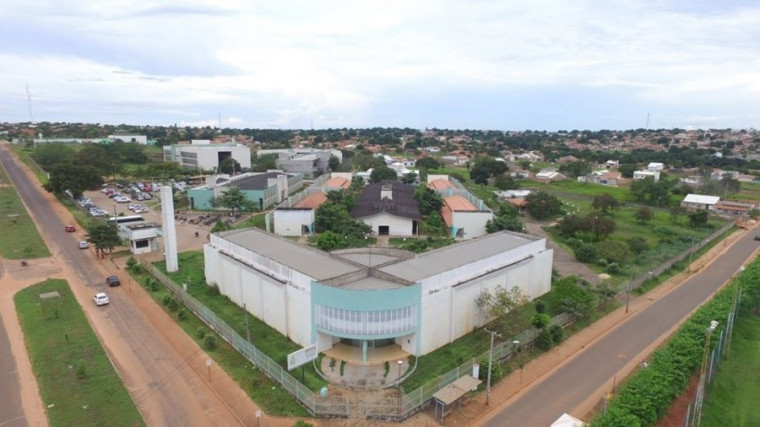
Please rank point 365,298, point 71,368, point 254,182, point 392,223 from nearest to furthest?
1. point 365,298
2. point 71,368
3. point 392,223
4. point 254,182

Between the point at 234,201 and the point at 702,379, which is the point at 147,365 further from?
the point at 234,201

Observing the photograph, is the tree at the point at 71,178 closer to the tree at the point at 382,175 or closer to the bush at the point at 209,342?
the tree at the point at 382,175

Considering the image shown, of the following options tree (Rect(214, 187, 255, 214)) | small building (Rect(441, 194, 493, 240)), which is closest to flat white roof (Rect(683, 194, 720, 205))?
small building (Rect(441, 194, 493, 240))

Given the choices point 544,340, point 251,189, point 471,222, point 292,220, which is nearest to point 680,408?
point 544,340

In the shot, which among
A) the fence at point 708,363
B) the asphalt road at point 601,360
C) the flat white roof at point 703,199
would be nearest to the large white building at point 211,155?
the flat white roof at point 703,199

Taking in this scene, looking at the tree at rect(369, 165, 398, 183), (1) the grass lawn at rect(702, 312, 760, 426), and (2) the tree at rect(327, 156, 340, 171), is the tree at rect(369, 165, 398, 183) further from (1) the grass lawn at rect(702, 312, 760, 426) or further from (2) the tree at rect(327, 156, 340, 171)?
(1) the grass lawn at rect(702, 312, 760, 426)

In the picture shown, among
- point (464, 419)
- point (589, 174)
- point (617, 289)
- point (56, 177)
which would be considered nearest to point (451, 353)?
point (464, 419)

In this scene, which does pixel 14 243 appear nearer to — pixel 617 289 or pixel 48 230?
Result: pixel 48 230
